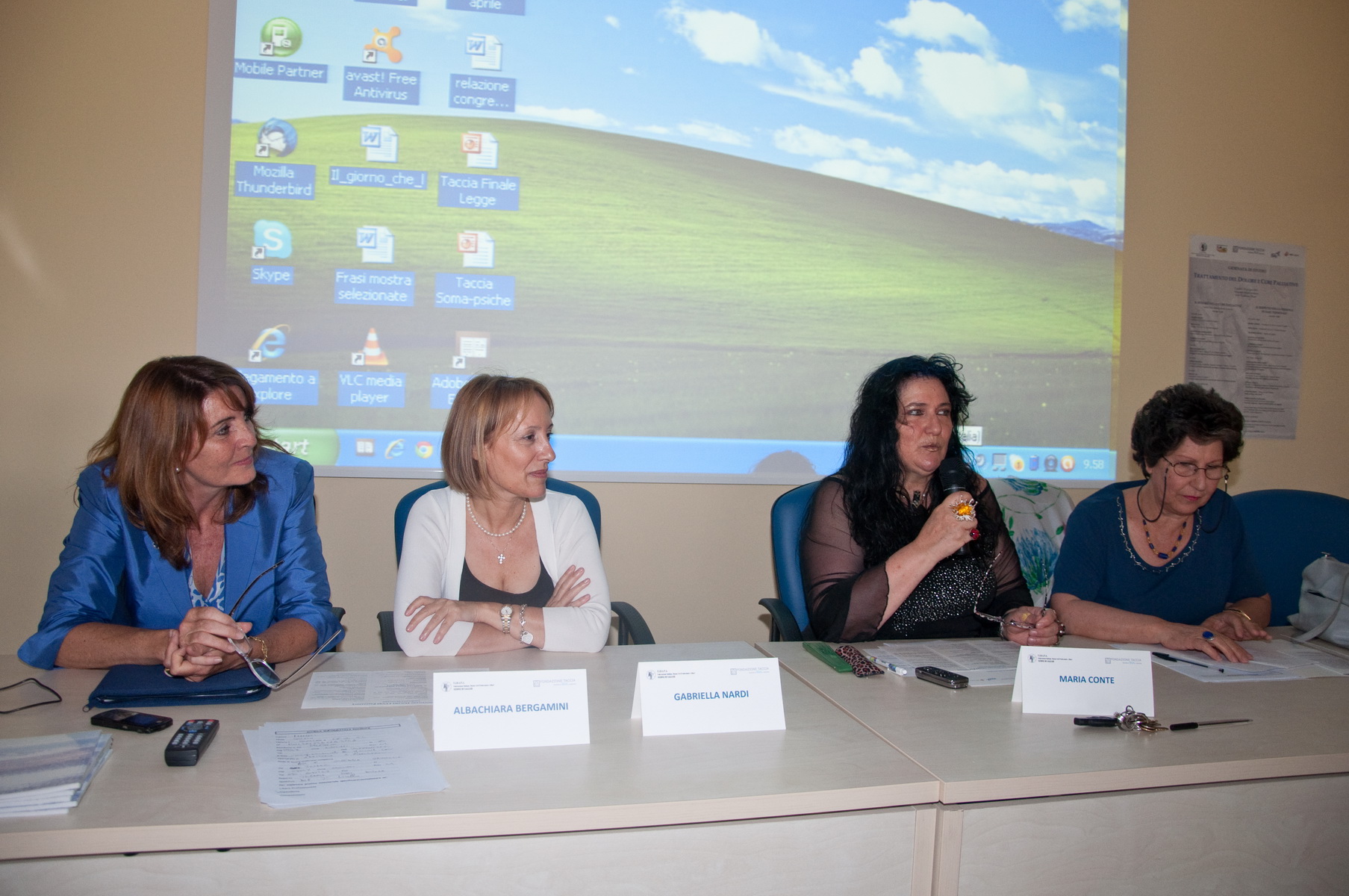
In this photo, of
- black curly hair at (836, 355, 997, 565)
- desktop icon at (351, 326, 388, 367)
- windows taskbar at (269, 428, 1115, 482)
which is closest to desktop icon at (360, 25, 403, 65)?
desktop icon at (351, 326, 388, 367)

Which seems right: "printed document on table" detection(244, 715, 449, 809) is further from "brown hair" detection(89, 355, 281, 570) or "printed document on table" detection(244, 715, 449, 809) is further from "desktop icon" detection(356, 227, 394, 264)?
"desktop icon" detection(356, 227, 394, 264)

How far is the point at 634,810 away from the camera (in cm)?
107

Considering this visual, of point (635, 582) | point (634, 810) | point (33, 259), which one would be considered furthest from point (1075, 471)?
point (33, 259)

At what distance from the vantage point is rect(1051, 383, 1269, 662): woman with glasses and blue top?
7.16 feet

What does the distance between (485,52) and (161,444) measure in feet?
5.93

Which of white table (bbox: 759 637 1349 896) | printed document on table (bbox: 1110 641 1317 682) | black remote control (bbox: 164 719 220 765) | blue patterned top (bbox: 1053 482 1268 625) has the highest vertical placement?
blue patterned top (bbox: 1053 482 1268 625)

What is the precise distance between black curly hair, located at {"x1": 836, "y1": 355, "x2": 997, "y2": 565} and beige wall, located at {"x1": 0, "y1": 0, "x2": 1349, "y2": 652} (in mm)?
929

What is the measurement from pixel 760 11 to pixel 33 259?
2598 mm

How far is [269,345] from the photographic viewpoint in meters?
2.74

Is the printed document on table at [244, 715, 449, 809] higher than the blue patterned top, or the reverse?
the blue patterned top

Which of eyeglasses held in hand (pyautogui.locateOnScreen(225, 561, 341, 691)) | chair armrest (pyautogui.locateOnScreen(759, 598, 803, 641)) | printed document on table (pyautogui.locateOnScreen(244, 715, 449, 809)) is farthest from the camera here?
chair armrest (pyautogui.locateOnScreen(759, 598, 803, 641))

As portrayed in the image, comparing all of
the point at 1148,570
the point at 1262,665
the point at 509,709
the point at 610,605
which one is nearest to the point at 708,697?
the point at 509,709

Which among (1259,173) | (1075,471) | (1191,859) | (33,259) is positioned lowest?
(1191,859)

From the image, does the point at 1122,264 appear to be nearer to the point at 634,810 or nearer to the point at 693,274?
the point at 693,274
